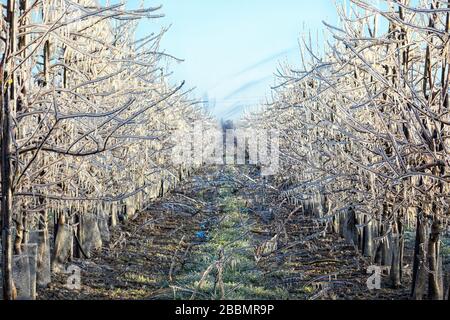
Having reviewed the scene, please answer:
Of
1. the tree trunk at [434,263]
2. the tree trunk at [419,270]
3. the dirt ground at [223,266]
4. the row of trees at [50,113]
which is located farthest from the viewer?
the dirt ground at [223,266]

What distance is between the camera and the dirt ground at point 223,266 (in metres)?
7.42

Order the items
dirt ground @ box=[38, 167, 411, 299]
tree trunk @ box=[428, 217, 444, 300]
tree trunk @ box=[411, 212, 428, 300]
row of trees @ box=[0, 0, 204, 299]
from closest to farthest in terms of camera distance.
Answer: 1. row of trees @ box=[0, 0, 204, 299]
2. tree trunk @ box=[428, 217, 444, 300]
3. tree trunk @ box=[411, 212, 428, 300]
4. dirt ground @ box=[38, 167, 411, 299]

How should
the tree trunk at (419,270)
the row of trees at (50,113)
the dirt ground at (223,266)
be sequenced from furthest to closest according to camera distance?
the dirt ground at (223,266) → the tree trunk at (419,270) → the row of trees at (50,113)

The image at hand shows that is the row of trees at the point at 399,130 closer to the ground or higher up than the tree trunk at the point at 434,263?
higher up

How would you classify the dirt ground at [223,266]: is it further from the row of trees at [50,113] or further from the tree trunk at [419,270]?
the row of trees at [50,113]

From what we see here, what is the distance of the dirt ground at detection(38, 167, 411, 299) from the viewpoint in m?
7.42

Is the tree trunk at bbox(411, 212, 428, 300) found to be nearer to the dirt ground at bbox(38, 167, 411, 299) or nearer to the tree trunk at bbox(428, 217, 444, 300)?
the tree trunk at bbox(428, 217, 444, 300)

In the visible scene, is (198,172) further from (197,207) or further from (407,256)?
(407,256)

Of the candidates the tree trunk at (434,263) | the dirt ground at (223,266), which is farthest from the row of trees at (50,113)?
the tree trunk at (434,263)

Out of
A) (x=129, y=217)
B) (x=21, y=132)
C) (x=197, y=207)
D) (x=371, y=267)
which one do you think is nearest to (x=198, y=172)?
(x=197, y=207)

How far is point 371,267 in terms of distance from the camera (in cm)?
841

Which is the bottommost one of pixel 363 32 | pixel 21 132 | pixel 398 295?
pixel 398 295

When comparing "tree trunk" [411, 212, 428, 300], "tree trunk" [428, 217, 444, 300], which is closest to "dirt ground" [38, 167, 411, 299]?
"tree trunk" [411, 212, 428, 300]
